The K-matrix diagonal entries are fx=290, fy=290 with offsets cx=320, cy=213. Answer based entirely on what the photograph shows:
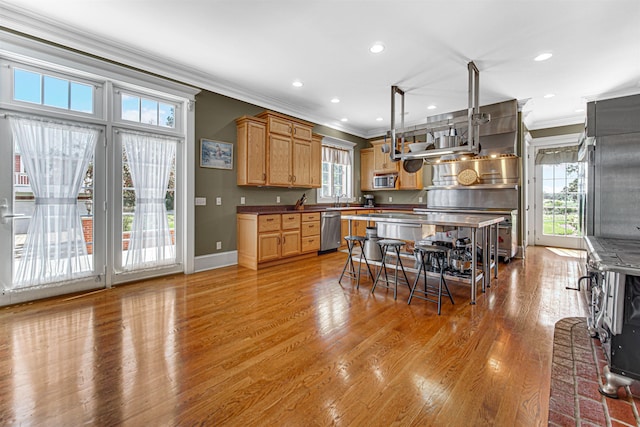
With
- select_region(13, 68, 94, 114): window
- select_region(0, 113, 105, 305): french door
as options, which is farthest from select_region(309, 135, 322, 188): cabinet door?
select_region(13, 68, 94, 114): window

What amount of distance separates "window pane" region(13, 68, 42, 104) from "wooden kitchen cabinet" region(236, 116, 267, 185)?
7.69ft

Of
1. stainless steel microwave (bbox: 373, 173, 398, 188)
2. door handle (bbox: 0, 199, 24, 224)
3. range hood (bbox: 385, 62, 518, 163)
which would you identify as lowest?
door handle (bbox: 0, 199, 24, 224)

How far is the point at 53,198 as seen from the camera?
10.2ft

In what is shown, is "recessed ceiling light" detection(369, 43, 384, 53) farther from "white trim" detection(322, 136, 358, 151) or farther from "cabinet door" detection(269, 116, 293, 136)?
"white trim" detection(322, 136, 358, 151)

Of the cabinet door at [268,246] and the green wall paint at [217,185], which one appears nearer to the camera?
the green wall paint at [217,185]

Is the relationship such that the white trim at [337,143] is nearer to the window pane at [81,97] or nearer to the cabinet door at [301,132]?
the cabinet door at [301,132]

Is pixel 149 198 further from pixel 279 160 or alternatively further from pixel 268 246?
pixel 279 160

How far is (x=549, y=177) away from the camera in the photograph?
6469 millimetres

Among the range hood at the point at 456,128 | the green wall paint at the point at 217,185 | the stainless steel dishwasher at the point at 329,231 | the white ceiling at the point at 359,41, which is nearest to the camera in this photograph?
the white ceiling at the point at 359,41

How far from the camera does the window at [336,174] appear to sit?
6730mm

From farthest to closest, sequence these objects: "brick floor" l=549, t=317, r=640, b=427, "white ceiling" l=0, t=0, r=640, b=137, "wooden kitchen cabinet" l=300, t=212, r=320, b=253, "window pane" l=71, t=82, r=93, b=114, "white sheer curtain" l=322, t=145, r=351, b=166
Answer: "white sheer curtain" l=322, t=145, r=351, b=166
"wooden kitchen cabinet" l=300, t=212, r=320, b=253
"window pane" l=71, t=82, r=93, b=114
"white ceiling" l=0, t=0, r=640, b=137
"brick floor" l=549, t=317, r=640, b=427

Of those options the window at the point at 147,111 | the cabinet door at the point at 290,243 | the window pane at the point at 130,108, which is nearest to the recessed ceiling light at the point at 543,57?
the cabinet door at the point at 290,243

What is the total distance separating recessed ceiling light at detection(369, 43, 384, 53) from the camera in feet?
10.8

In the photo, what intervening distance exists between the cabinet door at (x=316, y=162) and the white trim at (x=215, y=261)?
2105 mm
